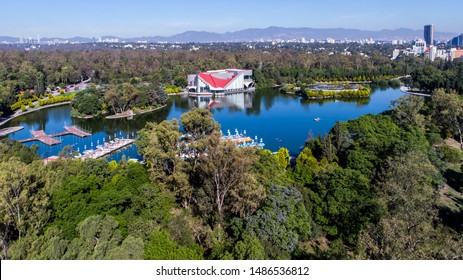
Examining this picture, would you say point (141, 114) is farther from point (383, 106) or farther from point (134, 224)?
point (134, 224)

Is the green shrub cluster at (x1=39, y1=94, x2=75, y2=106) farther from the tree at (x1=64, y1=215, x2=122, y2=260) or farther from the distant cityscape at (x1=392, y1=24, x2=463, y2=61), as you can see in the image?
the distant cityscape at (x1=392, y1=24, x2=463, y2=61)

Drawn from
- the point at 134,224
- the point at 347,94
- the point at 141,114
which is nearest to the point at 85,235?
the point at 134,224

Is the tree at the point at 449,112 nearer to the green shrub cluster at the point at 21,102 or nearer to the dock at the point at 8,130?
the dock at the point at 8,130

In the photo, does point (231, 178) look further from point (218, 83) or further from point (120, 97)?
point (218, 83)

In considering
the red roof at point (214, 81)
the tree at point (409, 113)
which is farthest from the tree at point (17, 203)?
the red roof at point (214, 81)

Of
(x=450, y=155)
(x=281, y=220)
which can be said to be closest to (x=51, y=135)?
(x=281, y=220)

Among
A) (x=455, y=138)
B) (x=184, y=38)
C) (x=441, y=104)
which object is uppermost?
(x=184, y=38)
